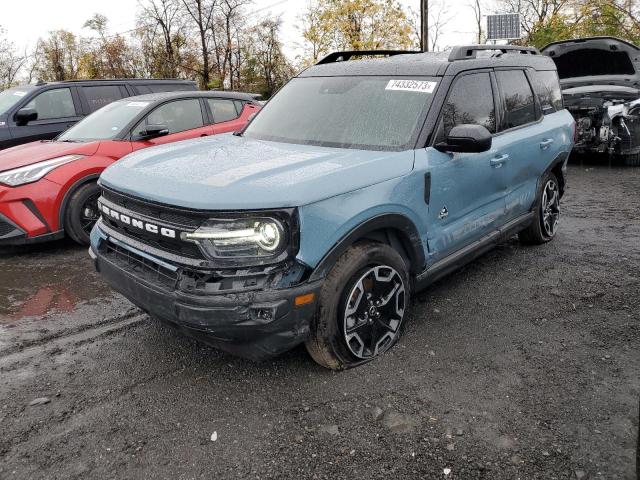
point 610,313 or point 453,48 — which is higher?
point 453,48

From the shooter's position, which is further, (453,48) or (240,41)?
(240,41)

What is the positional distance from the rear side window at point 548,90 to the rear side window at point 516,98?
8.4 inches

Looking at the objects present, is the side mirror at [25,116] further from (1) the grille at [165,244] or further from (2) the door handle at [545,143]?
(2) the door handle at [545,143]

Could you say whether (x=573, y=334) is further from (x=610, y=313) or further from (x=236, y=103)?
(x=236, y=103)

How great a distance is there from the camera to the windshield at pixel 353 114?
338 centimetres

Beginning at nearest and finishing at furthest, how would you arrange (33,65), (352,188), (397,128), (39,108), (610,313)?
(352,188), (397,128), (610,313), (39,108), (33,65)

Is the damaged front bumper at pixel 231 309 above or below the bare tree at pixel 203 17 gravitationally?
below

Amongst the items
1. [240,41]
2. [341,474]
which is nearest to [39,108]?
[341,474]

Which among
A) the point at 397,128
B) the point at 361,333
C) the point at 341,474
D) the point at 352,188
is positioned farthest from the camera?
the point at 397,128

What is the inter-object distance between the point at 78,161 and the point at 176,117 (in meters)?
1.44

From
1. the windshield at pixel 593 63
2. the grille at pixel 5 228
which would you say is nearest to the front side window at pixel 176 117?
the grille at pixel 5 228

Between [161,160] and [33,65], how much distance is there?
148 feet

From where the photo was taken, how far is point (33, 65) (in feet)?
133

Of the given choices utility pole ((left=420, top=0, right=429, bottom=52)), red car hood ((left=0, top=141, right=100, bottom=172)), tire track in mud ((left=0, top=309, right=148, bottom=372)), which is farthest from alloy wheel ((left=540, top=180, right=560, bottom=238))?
utility pole ((left=420, top=0, right=429, bottom=52))
